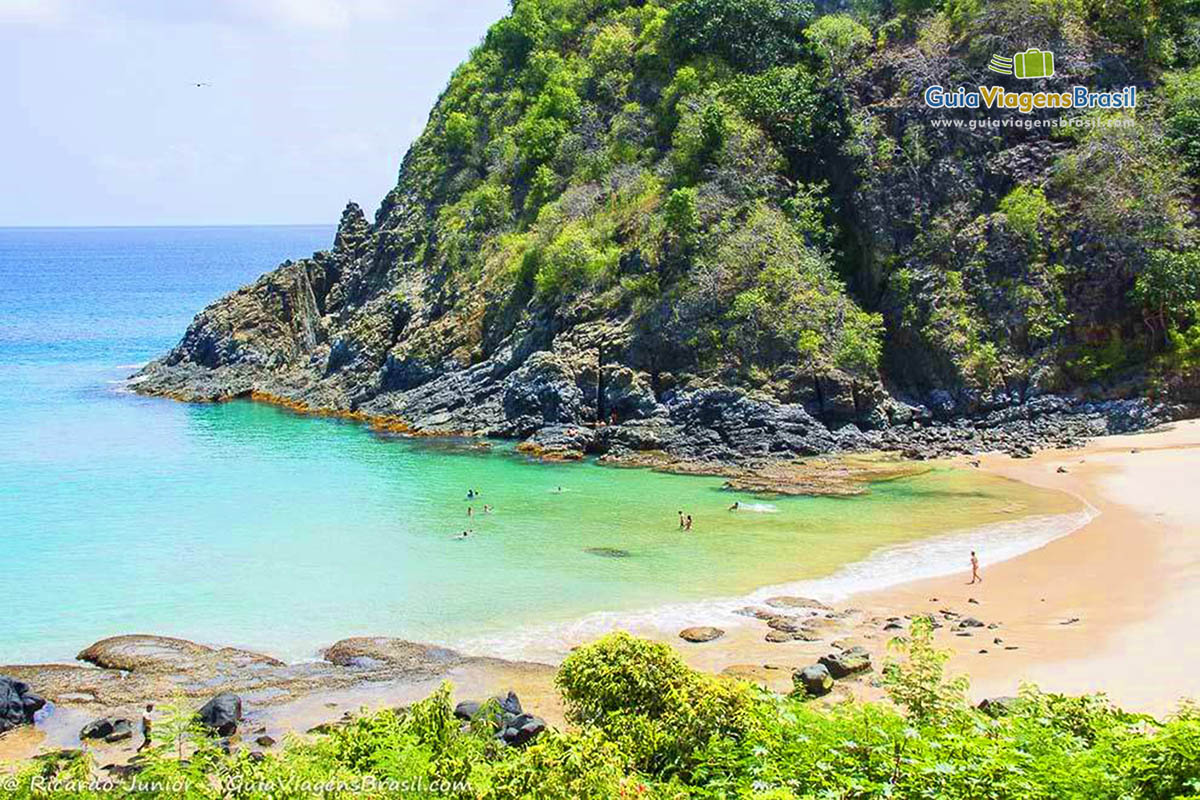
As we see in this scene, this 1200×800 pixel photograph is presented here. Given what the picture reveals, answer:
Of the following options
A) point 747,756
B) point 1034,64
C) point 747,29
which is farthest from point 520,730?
point 747,29

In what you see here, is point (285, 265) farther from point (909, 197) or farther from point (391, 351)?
point (909, 197)

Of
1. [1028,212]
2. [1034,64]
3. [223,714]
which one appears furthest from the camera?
[1034,64]

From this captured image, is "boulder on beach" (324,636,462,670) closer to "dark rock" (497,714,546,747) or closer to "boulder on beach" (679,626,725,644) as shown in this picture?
"boulder on beach" (679,626,725,644)

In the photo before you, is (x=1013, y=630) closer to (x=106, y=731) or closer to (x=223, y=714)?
(x=223, y=714)

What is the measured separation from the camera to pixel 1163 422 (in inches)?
1594

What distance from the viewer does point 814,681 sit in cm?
1962

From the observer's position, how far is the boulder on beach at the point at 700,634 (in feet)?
76.6

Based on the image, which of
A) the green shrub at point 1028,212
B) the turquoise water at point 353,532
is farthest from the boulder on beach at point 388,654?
the green shrub at point 1028,212

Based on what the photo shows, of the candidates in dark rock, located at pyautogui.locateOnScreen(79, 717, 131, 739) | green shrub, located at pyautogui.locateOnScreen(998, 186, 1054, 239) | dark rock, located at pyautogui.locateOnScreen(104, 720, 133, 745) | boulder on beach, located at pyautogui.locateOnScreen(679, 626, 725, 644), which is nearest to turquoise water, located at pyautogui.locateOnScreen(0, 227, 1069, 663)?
boulder on beach, located at pyautogui.locateOnScreen(679, 626, 725, 644)

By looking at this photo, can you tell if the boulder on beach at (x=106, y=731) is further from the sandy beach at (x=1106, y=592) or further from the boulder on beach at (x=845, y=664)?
the sandy beach at (x=1106, y=592)

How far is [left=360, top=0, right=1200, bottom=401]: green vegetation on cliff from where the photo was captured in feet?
143

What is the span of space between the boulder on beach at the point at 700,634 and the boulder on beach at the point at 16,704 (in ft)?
42.6

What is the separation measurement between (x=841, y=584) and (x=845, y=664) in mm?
6806

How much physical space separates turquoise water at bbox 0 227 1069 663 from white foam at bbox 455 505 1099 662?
2.05 ft
